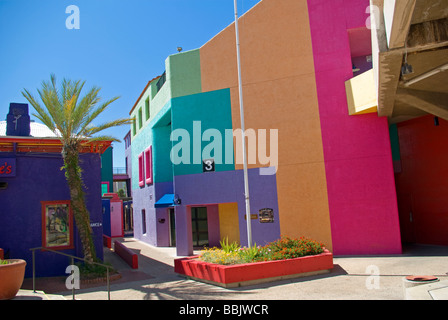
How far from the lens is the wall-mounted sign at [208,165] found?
17.6m

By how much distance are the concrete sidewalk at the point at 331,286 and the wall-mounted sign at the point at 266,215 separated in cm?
316

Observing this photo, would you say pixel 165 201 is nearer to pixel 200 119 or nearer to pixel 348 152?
pixel 200 119

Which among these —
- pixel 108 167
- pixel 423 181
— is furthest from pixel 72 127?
pixel 108 167

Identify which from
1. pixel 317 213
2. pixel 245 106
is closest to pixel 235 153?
pixel 245 106

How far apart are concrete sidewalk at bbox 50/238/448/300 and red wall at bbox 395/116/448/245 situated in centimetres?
237

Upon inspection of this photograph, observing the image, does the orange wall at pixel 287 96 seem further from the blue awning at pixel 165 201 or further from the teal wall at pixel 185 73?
the blue awning at pixel 165 201

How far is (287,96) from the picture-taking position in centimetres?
1653

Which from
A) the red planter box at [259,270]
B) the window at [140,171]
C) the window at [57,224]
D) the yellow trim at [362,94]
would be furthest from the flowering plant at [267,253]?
the window at [140,171]

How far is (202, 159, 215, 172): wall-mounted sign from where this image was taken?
1762cm

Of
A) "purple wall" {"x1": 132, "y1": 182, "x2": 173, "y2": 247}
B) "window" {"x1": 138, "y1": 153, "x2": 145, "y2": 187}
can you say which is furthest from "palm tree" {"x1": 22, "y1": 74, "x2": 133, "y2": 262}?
"window" {"x1": 138, "y1": 153, "x2": 145, "y2": 187}

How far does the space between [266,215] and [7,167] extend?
408 inches
